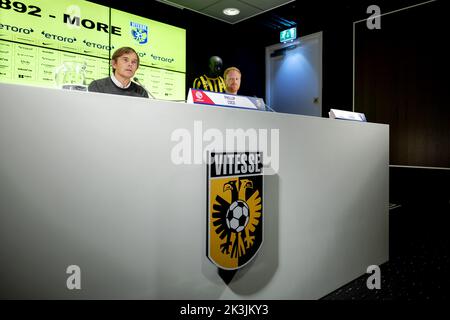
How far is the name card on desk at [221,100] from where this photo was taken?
1422 mm

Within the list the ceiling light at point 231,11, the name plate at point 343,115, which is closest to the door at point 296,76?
the ceiling light at point 231,11

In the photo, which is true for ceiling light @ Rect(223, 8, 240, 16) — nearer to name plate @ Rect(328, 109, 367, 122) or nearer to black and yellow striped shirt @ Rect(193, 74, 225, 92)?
black and yellow striped shirt @ Rect(193, 74, 225, 92)

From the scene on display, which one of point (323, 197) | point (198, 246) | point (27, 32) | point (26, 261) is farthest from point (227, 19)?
point (26, 261)

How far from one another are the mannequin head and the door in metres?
1.04

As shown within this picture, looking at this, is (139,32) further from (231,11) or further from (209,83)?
(231,11)

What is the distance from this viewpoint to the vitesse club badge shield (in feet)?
4.50

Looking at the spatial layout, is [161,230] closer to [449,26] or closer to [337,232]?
[337,232]

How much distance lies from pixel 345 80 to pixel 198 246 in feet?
12.2

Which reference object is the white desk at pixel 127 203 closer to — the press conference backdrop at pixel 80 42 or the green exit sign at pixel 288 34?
the press conference backdrop at pixel 80 42

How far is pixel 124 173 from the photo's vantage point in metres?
1.15

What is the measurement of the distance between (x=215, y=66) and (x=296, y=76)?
1.26 metres

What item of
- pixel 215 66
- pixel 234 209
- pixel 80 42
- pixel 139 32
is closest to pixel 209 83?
pixel 215 66

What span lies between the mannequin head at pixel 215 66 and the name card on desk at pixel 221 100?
3092mm

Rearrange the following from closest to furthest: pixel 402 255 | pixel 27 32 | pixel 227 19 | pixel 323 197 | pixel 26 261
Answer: pixel 26 261 < pixel 323 197 < pixel 402 255 < pixel 27 32 < pixel 227 19
